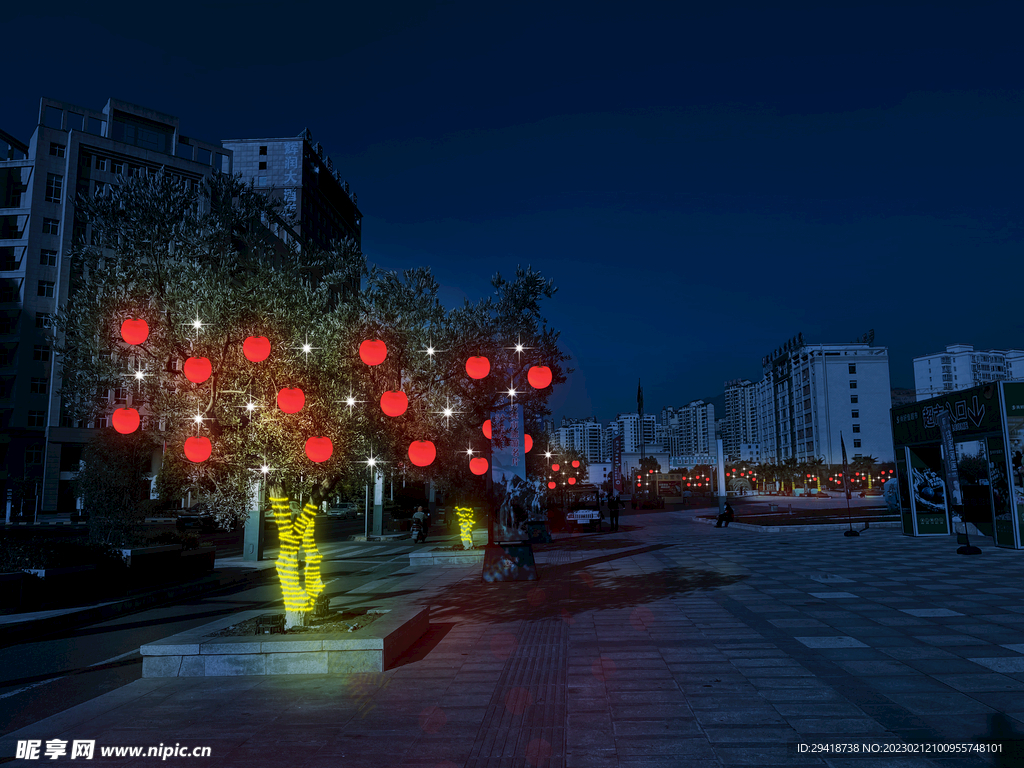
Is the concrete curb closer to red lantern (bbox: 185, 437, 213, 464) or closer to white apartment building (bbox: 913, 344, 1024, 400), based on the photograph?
red lantern (bbox: 185, 437, 213, 464)

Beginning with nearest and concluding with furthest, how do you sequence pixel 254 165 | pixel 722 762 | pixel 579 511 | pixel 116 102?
pixel 722 762, pixel 579 511, pixel 116 102, pixel 254 165

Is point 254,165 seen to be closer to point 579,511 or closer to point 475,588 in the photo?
point 579,511

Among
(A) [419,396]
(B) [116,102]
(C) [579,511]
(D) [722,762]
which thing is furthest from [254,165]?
(D) [722,762]

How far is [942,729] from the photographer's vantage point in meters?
5.47

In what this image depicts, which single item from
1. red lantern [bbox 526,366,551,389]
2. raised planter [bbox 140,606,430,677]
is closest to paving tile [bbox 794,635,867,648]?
raised planter [bbox 140,606,430,677]

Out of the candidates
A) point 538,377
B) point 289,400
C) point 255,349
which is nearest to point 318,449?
point 289,400

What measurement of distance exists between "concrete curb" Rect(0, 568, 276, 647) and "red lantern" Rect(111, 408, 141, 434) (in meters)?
4.13

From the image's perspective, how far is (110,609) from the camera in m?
13.1

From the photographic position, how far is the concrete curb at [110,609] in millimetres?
10883

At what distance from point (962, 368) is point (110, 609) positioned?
219 meters

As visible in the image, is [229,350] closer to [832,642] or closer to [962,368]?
[832,642]

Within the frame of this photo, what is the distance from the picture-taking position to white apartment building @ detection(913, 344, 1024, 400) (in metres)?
185

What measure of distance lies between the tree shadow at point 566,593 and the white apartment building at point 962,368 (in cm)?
19929

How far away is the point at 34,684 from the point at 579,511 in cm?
3057
